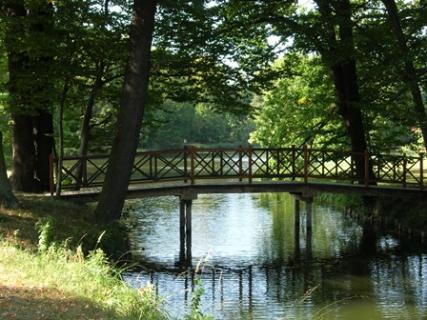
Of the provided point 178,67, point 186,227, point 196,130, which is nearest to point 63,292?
point 186,227

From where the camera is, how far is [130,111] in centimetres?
1414

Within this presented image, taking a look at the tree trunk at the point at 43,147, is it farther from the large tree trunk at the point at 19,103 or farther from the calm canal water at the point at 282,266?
the calm canal water at the point at 282,266

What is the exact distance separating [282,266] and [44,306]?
375 inches

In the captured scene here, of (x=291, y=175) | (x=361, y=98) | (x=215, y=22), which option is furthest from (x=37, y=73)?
(x=361, y=98)

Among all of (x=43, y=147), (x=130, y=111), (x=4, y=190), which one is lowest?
(x=4, y=190)

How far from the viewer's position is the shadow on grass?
618 cm

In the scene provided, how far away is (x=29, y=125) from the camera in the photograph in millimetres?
17188

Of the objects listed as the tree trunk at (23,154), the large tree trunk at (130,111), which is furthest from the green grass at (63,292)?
the tree trunk at (23,154)

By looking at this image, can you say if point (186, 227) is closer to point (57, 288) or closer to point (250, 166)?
point (250, 166)

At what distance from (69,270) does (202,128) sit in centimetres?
7152

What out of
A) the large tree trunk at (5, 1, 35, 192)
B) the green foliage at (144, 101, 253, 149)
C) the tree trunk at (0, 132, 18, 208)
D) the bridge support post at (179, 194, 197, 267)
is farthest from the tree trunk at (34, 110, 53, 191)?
the green foliage at (144, 101, 253, 149)

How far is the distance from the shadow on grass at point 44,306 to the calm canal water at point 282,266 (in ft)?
6.87

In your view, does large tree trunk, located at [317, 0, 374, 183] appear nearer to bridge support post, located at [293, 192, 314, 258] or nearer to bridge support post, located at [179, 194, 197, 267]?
bridge support post, located at [293, 192, 314, 258]

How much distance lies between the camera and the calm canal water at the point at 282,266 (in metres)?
11.0
